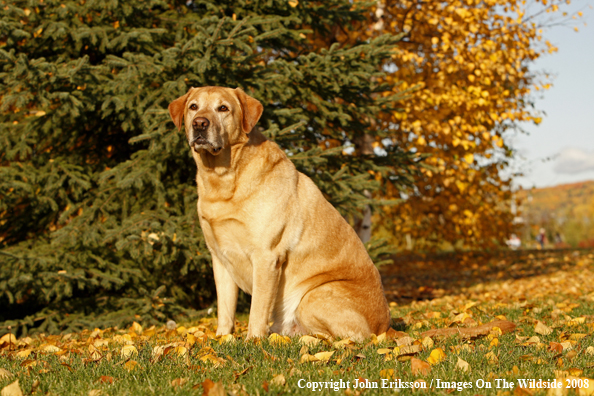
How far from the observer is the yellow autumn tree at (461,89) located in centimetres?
998

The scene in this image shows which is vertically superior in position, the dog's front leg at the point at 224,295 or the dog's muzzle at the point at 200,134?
the dog's muzzle at the point at 200,134

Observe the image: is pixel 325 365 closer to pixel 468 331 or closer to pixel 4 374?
pixel 468 331

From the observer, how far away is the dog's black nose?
383 centimetres

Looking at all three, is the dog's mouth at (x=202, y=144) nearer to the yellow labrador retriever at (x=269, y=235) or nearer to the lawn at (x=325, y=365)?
the yellow labrador retriever at (x=269, y=235)

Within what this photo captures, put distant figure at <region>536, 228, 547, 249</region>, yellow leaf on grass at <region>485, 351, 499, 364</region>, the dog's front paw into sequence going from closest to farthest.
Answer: yellow leaf on grass at <region>485, 351, 499, 364</region> < the dog's front paw < distant figure at <region>536, 228, 547, 249</region>

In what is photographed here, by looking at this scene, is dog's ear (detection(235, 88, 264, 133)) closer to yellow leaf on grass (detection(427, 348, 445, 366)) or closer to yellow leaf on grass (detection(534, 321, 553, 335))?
yellow leaf on grass (detection(427, 348, 445, 366))

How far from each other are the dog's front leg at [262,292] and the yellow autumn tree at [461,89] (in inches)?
219

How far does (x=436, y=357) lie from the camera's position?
9.87 feet

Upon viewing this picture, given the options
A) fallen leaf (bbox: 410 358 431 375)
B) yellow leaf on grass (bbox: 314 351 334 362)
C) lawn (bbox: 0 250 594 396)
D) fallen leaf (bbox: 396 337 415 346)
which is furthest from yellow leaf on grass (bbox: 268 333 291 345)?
fallen leaf (bbox: 410 358 431 375)

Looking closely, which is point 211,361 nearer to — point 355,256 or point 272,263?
point 272,263

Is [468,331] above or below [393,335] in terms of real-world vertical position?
above

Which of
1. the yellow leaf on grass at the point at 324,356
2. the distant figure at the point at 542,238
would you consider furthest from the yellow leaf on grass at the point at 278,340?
the distant figure at the point at 542,238

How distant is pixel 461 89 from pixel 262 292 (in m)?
7.95

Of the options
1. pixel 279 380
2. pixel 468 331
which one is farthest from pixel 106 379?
pixel 468 331
